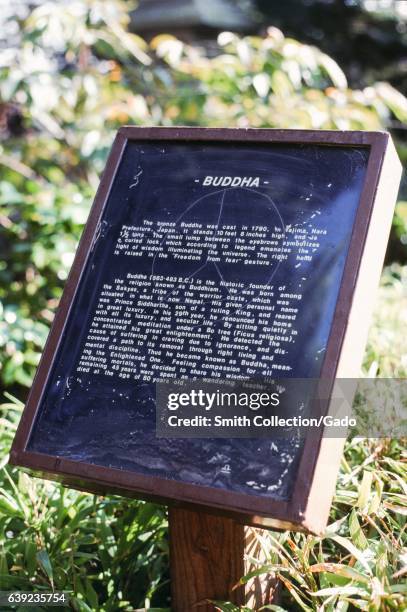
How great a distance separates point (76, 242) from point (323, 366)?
9.38 ft

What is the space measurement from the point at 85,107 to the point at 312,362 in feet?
12.6

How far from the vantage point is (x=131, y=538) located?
2520 mm

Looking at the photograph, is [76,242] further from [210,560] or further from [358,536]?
[358,536]

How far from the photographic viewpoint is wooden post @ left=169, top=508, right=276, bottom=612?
2.07m

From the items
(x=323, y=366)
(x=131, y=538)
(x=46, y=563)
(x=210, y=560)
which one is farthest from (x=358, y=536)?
(x=46, y=563)

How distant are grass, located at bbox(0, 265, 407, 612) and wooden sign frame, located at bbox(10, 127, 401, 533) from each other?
15.0 inches

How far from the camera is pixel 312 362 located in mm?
1836

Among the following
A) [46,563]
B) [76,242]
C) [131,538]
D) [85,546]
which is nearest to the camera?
[46,563]

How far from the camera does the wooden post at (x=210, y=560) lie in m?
2.07

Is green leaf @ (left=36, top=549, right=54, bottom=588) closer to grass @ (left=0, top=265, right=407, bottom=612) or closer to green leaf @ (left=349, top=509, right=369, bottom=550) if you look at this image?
grass @ (left=0, top=265, right=407, bottom=612)

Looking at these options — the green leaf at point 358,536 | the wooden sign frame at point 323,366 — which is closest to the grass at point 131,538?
the green leaf at point 358,536

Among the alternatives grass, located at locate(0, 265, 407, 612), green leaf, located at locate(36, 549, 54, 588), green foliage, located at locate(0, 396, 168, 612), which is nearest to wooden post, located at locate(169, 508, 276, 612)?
grass, located at locate(0, 265, 407, 612)

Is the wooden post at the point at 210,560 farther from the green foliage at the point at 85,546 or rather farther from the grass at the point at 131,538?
the green foliage at the point at 85,546

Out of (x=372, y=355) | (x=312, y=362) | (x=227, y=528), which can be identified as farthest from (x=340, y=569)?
(x=372, y=355)
